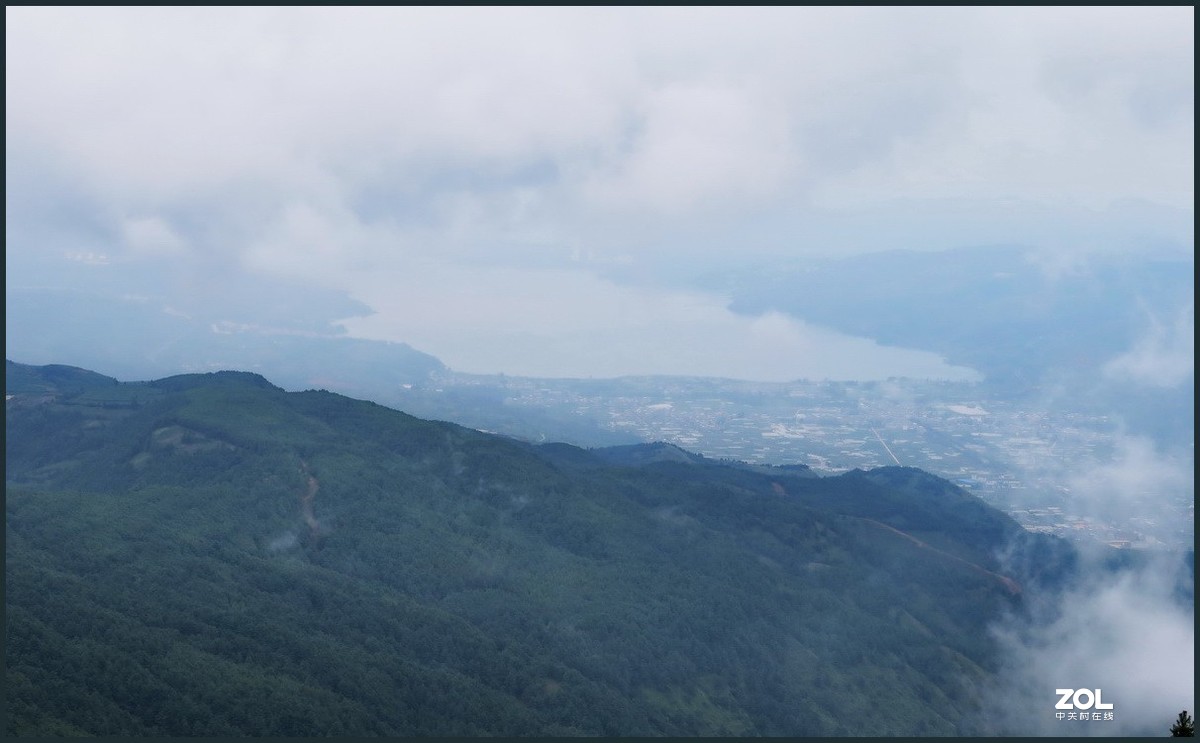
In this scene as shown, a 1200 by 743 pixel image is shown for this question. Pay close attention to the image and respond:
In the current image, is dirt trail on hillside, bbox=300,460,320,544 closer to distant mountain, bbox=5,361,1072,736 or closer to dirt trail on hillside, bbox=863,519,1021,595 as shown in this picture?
distant mountain, bbox=5,361,1072,736

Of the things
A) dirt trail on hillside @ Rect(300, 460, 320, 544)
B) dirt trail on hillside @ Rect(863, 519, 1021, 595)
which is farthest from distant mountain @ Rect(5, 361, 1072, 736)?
dirt trail on hillside @ Rect(863, 519, 1021, 595)

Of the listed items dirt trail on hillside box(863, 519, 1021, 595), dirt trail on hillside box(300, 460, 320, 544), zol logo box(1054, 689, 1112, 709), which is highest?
dirt trail on hillside box(300, 460, 320, 544)

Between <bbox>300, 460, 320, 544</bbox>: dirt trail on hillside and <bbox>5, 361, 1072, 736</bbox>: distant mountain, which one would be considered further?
<bbox>300, 460, 320, 544</bbox>: dirt trail on hillside

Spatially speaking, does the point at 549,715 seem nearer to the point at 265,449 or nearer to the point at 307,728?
the point at 307,728

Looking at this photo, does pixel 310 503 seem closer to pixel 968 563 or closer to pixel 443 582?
pixel 443 582

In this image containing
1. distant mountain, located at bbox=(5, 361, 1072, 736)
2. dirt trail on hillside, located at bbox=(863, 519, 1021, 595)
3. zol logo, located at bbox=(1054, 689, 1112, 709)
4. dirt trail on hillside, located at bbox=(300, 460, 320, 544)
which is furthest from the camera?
dirt trail on hillside, located at bbox=(863, 519, 1021, 595)

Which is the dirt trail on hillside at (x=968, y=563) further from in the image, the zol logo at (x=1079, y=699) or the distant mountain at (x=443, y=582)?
the zol logo at (x=1079, y=699)

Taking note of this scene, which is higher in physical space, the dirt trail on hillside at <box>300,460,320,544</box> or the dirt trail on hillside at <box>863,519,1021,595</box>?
the dirt trail on hillside at <box>300,460,320,544</box>

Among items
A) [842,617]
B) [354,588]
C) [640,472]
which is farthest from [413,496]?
[842,617]
